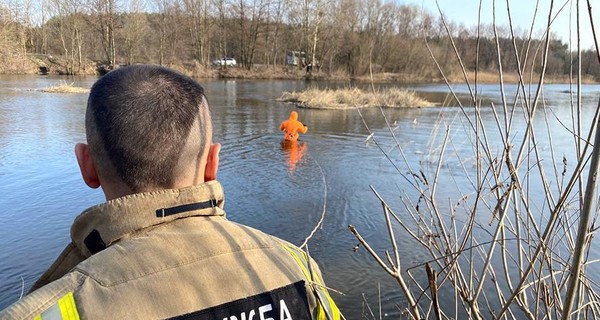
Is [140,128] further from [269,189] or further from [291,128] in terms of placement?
[291,128]

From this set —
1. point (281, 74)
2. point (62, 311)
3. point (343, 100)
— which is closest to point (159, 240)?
point (62, 311)

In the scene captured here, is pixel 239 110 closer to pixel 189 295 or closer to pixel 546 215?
pixel 546 215

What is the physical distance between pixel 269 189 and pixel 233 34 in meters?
50.9

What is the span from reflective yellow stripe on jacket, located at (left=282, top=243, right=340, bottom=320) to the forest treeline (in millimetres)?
44748

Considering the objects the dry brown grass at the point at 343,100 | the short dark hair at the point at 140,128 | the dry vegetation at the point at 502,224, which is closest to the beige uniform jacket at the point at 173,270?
the short dark hair at the point at 140,128

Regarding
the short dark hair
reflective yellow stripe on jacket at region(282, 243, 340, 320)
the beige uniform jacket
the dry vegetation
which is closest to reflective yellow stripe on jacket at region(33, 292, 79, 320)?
the beige uniform jacket

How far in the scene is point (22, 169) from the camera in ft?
28.2

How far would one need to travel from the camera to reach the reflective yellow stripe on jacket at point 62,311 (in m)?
0.88

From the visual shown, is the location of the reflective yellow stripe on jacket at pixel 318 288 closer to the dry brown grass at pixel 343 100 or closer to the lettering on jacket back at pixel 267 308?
the lettering on jacket back at pixel 267 308

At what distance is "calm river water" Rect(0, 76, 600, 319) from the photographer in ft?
16.9

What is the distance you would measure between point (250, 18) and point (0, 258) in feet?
177

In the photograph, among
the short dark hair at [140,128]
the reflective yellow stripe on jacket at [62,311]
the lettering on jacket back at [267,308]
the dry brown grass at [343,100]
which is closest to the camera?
the reflective yellow stripe on jacket at [62,311]

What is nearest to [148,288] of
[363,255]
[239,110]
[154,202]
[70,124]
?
[154,202]

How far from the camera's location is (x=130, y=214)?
1.11 metres
